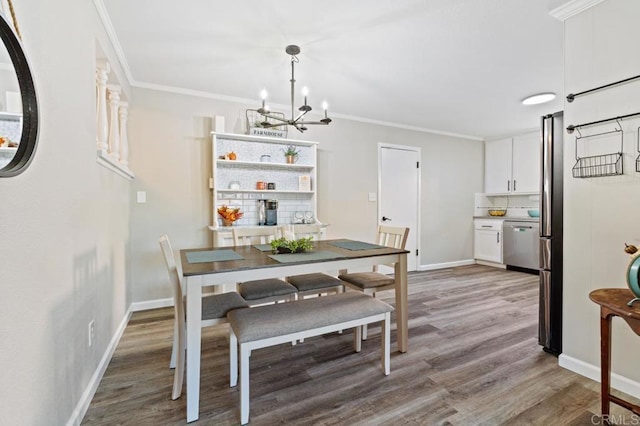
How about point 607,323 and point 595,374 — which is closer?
point 607,323

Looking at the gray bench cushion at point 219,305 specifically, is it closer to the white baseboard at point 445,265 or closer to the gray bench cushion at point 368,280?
the gray bench cushion at point 368,280

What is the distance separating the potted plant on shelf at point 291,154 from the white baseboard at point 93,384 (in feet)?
7.91

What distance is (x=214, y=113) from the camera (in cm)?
345

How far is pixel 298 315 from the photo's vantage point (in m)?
1.68

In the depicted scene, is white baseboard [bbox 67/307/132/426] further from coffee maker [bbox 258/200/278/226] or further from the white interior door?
the white interior door

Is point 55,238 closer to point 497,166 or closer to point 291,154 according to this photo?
point 291,154

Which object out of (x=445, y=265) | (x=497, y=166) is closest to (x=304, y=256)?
(x=445, y=265)

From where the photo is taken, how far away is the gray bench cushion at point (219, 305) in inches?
69.7

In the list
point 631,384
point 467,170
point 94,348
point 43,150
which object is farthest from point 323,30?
point 467,170

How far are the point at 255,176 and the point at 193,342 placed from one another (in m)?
2.39

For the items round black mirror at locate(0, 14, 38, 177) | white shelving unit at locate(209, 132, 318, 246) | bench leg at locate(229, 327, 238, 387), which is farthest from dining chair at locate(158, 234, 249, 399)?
white shelving unit at locate(209, 132, 318, 246)

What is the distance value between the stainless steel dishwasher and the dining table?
3625mm

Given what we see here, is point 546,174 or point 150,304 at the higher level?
point 546,174

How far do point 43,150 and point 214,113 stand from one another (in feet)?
8.16
